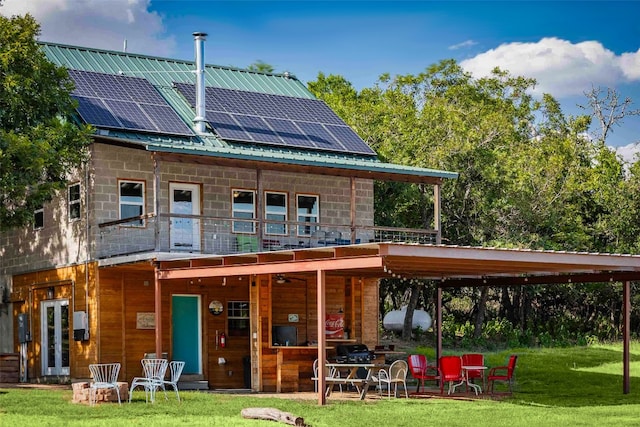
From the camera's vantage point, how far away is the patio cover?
60.1 ft

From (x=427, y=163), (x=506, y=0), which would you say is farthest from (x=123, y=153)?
(x=506, y=0)

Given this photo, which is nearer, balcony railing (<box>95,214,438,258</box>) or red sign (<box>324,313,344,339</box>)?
balcony railing (<box>95,214,438,258</box>)

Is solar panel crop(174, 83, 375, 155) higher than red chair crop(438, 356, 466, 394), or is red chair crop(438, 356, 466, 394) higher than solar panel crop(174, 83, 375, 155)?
solar panel crop(174, 83, 375, 155)

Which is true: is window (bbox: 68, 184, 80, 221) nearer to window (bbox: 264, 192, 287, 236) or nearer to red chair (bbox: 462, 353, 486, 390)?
window (bbox: 264, 192, 287, 236)

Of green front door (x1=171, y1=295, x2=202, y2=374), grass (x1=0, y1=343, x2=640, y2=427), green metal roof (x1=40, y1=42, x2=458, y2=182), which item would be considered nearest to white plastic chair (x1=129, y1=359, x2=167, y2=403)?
grass (x1=0, y1=343, x2=640, y2=427)

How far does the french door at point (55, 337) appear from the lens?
25.0m

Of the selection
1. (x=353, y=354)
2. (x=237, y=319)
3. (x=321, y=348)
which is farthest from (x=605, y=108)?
(x=321, y=348)

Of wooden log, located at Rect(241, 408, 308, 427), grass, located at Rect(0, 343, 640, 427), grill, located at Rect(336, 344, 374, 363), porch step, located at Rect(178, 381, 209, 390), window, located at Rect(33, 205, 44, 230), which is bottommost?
porch step, located at Rect(178, 381, 209, 390)

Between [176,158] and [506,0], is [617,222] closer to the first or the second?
[506,0]

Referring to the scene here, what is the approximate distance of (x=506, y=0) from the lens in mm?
46562

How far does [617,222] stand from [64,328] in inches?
824

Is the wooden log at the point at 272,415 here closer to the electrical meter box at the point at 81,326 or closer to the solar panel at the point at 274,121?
the electrical meter box at the point at 81,326

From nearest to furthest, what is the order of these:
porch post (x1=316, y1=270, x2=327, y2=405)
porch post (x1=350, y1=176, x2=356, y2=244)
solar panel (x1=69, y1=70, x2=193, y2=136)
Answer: porch post (x1=316, y1=270, x2=327, y2=405) → solar panel (x1=69, y1=70, x2=193, y2=136) → porch post (x1=350, y1=176, x2=356, y2=244)

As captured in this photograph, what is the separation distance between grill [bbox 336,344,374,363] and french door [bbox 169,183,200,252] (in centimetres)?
391
